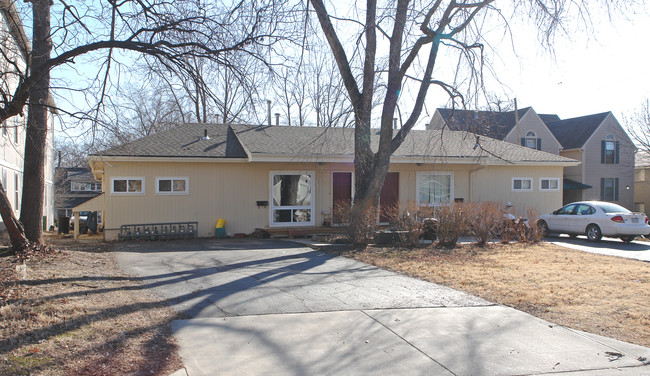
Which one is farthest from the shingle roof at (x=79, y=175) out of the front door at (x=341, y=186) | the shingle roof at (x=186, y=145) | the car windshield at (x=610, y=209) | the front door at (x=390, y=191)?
the car windshield at (x=610, y=209)

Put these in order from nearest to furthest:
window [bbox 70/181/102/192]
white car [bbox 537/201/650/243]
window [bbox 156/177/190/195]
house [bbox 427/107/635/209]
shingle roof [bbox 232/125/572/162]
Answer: white car [bbox 537/201/650/243] → window [bbox 156/177/190/195] → shingle roof [bbox 232/125/572/162] → house [bbox 427/107/635/209] → window [bbox 70/181/102/192]

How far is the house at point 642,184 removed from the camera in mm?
35625

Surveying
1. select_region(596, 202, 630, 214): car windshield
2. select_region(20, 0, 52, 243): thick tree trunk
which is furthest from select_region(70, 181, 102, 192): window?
select_region(596, 202, 630, 214): car windshield

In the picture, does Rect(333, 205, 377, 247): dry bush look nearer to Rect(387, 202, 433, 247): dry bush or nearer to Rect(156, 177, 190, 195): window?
Rect(387, 202, 433, 247): dry bush

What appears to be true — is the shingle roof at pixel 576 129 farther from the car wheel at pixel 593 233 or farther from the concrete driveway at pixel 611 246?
the car wheel at pixel 593 233

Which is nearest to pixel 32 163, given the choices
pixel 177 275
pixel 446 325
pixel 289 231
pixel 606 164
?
pixel 177 275

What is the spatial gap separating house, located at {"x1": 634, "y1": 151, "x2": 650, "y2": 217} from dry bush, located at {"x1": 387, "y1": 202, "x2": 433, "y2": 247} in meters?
30.5

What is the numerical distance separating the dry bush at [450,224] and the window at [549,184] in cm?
875

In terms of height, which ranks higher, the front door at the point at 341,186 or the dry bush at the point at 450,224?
the front door at the point at 341,186

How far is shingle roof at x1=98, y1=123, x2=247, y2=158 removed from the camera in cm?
1485

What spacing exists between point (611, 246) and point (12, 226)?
613 inches

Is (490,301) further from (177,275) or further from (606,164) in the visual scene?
(606,164)

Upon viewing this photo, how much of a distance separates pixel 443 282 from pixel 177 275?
4.73 meters

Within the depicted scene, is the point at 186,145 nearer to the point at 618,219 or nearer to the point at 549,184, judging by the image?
the point at 618,219
